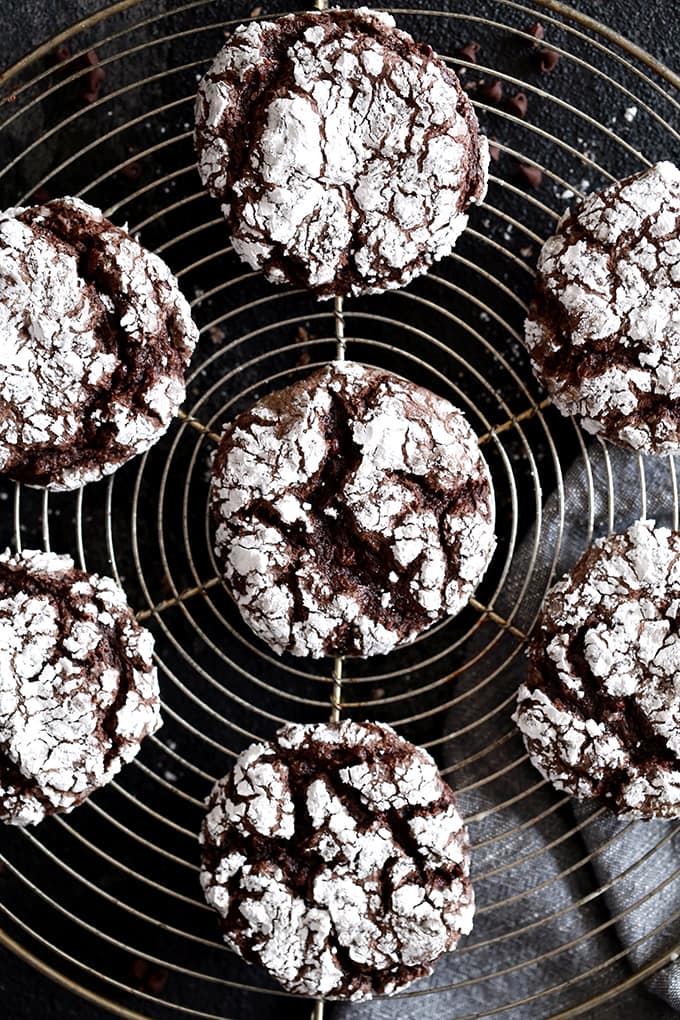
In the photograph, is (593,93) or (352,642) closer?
(352,642)

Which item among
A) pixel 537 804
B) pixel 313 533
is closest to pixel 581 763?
pixel 537 804

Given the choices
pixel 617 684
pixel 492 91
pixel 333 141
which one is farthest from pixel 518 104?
pixel 617 684

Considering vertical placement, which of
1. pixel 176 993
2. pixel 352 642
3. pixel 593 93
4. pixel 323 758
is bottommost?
pixel 176 993

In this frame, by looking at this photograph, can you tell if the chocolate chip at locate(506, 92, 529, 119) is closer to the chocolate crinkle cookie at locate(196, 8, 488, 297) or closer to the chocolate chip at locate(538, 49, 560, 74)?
the chocolate chip at locate(538, 49, 560, 74)

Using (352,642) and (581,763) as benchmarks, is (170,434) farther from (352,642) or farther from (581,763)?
(581,763)

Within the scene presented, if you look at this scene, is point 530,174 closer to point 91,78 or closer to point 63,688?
point 91,78

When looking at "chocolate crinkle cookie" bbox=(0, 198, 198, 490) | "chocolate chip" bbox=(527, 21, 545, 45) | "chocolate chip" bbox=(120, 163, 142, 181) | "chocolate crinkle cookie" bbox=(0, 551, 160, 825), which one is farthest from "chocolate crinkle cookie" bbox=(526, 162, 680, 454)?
"chocolate crinkle cookie" bbox=(0, 551, 160, 825)

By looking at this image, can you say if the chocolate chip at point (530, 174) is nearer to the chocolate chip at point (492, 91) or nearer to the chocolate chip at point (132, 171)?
the chocolate chip at point (492, 91)
